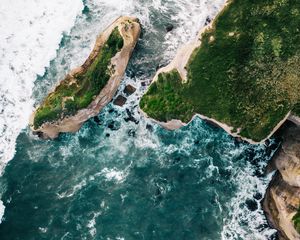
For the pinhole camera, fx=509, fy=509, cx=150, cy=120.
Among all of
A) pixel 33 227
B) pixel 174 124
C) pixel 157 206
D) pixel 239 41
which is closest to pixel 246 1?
pixel 239 41

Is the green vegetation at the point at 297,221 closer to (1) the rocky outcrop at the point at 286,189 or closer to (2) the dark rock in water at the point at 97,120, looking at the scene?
(1) the rocky outcrop at the point at 286,189

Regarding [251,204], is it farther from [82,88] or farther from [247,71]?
[82,88]

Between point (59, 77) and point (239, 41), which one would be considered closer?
point (239, 41)

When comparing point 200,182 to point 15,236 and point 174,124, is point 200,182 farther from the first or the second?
point 15,236

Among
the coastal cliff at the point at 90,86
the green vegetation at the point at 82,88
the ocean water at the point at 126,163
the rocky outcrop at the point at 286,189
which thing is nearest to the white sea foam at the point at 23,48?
the ocean water at the point at 126,163

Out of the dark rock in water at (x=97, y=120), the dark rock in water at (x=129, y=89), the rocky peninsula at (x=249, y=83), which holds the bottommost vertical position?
the dark rock in water at (x=97, y=120)

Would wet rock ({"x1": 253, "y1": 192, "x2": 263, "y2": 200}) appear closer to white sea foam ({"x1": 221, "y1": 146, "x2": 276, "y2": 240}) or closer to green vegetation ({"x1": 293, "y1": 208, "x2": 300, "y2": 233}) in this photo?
white sea foam ({"x1": 221, "y1": 146, "x2": 276, "y2": 240})

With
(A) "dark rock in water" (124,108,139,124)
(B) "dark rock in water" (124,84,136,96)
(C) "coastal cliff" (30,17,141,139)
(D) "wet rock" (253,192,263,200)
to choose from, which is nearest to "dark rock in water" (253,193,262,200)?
(D) "wet rock" (253,192,263,200)
